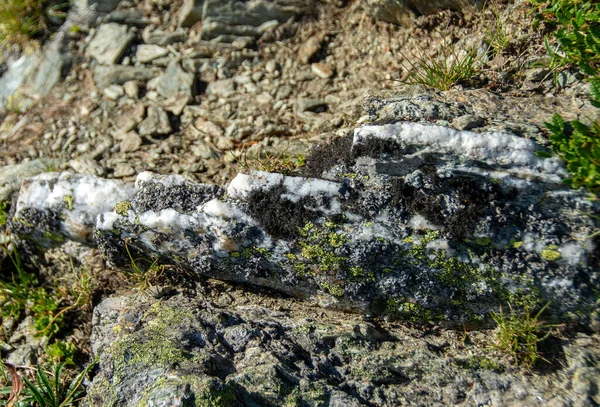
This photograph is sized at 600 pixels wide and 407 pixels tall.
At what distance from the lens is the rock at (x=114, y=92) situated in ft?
17.7

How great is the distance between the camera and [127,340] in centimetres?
346

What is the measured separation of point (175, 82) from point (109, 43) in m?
1.05

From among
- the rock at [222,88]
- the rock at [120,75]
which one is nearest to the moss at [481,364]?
the rock at [222,88]

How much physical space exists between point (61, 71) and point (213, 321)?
3585 mm

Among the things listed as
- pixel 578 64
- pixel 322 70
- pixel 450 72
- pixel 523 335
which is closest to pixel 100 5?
pixel 322 70

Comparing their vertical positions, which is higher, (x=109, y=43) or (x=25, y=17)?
(x=25, y=17)

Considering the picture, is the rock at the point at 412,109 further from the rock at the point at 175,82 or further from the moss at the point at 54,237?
the moss at the point at 54,237

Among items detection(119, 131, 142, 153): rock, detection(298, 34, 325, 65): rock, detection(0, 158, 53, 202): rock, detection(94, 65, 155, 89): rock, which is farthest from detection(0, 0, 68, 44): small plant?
detection(298, 34, 325, 65): rock

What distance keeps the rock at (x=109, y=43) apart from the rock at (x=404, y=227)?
7.96 feet

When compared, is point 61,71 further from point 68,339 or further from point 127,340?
point 127,340

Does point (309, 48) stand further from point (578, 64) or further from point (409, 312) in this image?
point (409, 312)

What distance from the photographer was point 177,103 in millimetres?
5160

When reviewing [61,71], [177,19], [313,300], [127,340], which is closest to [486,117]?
[313,300]

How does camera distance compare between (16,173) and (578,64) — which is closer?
(578,64)
